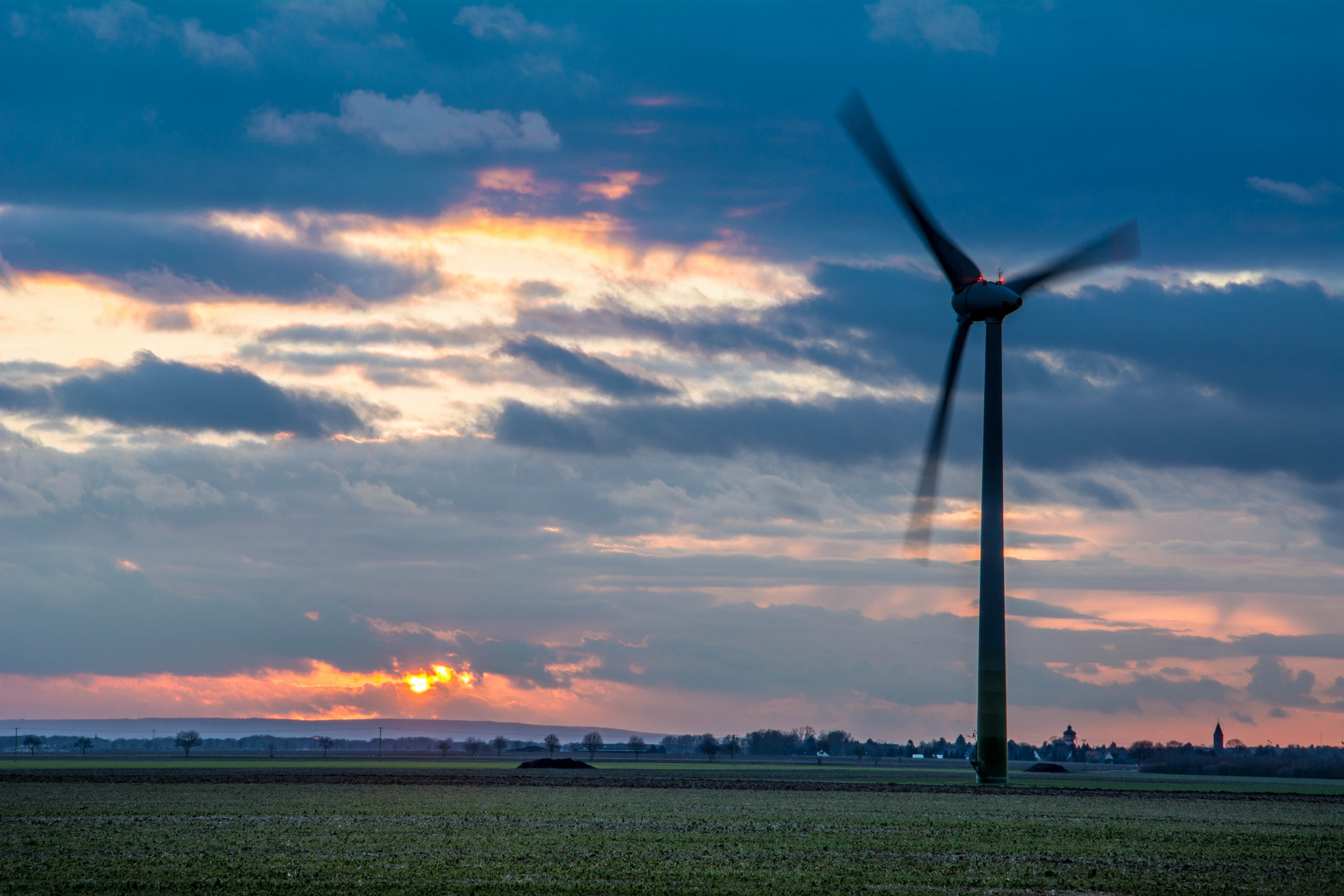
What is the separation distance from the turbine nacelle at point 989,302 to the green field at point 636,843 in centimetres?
3623

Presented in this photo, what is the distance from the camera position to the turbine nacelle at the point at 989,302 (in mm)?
→ 96938

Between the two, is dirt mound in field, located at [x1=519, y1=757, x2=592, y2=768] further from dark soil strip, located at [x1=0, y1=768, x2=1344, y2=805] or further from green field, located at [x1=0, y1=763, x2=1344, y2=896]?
green field, located at [x1=0, y1=763, x2=1344, y2=896]

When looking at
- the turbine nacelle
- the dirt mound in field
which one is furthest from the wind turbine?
the dirt mound in field

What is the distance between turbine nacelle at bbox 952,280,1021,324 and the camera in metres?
96.9

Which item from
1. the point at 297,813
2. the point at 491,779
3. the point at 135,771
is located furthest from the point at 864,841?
the point at 135,771

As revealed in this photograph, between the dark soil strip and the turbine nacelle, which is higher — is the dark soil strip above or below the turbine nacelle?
below

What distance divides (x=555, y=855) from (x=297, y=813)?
26.8m

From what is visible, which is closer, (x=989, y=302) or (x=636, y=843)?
(x=636, y=843)

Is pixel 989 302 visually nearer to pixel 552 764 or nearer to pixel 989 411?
pixel 989 411

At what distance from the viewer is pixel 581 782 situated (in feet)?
371

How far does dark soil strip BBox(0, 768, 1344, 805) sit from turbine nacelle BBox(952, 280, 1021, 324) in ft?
123

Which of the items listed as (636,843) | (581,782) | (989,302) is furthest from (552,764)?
(636,843)

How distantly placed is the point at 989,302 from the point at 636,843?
5888cm

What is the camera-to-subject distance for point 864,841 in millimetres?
54219
